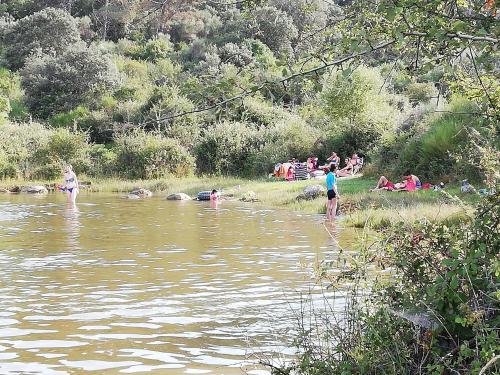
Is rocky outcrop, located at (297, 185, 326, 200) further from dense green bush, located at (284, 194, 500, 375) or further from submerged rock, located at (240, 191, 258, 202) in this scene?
dense green bush, located at (284, 194, 500, 375)

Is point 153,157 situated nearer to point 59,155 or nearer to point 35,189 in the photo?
point 59,155

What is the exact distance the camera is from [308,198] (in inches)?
1091

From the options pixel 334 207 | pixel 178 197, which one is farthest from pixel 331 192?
pixel 178 197

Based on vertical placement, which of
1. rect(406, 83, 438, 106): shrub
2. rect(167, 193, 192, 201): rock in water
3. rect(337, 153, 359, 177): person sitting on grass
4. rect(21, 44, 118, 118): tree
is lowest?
rect(167, 193, 192, 201): rock in water

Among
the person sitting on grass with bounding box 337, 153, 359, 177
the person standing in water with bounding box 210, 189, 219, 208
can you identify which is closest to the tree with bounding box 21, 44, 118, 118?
the person sitting on grass with bounding box 337, 153, 359, 177

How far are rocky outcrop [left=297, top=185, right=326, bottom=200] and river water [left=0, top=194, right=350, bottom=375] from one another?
3.99 meters

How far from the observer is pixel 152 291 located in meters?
12.3

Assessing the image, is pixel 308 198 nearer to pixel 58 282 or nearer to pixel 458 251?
pixel 58 282

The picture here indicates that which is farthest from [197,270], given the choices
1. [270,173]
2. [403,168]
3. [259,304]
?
[270,173]

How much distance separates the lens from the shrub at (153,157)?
4134 centimetres

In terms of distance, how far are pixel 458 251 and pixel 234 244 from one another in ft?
40.0

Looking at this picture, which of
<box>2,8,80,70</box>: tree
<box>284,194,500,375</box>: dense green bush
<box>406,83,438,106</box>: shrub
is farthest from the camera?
<box>2,8,80,70</box>: tree

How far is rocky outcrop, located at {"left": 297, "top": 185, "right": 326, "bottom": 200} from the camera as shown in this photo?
2770 centimetres

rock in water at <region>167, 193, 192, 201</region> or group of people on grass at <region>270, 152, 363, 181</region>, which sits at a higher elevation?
group of people on grass at <region>270, 152, 363, 181</region>
